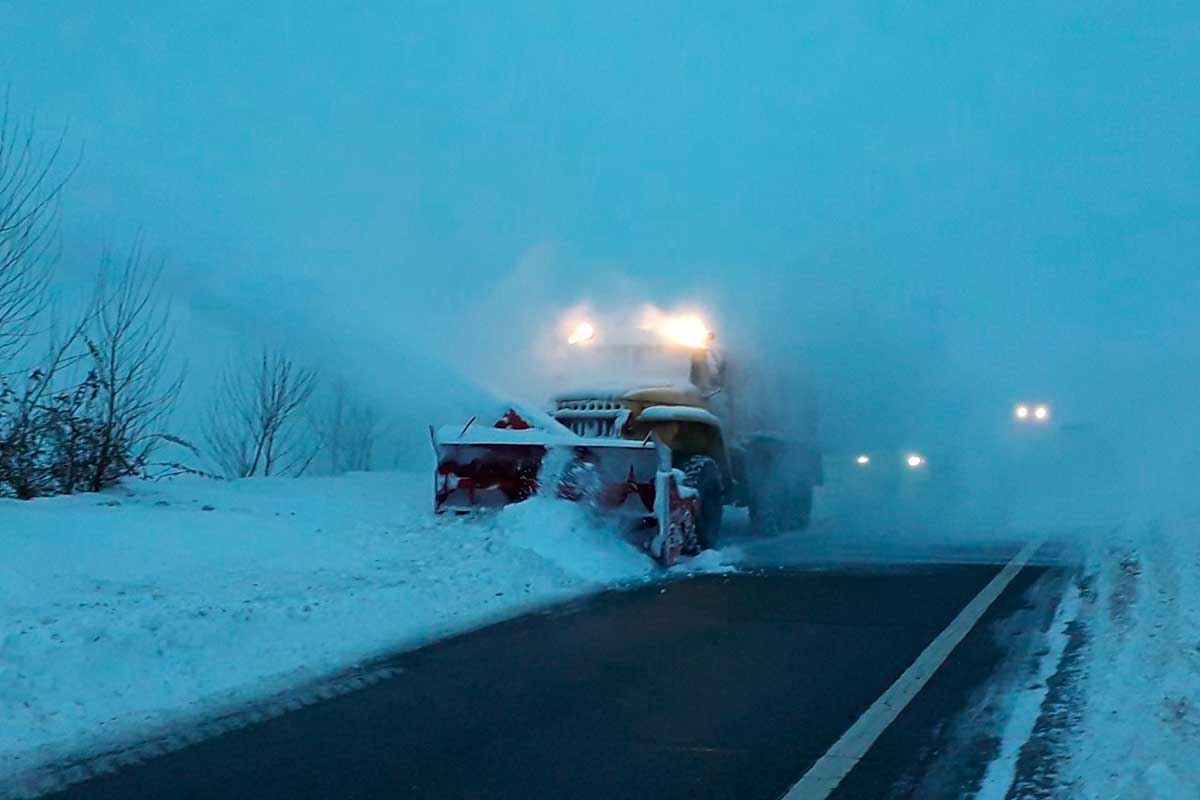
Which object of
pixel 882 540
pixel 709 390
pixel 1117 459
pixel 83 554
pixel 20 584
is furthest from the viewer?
pixel 1117 459

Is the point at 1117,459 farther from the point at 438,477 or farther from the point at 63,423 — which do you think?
the point at 63,423

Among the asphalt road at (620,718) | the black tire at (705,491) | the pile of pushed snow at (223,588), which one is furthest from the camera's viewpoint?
the black tire at (705,491)

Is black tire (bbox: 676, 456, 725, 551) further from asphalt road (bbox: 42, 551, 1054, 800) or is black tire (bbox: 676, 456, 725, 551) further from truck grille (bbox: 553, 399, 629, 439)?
asphalt road (bbox: 42, 551, 1054, 800)

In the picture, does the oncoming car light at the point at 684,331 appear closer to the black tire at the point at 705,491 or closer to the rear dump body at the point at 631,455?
the rear dump body at the point at 631,455

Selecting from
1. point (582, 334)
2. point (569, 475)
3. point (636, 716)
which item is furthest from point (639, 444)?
point (636, 716)

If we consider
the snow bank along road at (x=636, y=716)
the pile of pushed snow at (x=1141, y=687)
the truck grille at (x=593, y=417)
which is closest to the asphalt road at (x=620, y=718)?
the snow bank along road at (x=636, y=716)

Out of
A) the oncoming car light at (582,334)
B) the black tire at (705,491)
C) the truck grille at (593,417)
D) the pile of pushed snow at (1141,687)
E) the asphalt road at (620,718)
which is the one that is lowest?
the asphalt road at (620,718)

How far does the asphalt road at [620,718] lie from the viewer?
513 centimetres

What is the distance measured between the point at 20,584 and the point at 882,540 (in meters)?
13.0

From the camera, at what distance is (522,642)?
850 cm

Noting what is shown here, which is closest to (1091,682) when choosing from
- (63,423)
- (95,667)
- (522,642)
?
(522,642)

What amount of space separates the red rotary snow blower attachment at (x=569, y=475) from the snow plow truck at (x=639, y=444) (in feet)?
0.04

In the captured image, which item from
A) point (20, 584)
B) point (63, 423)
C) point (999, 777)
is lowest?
point (999, 777)

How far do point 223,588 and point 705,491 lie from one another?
7131 mm
